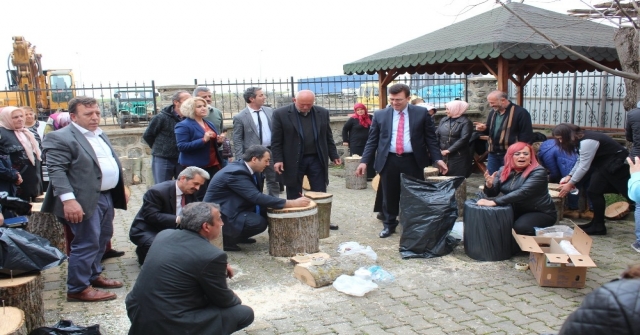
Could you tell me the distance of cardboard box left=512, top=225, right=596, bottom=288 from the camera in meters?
4.62

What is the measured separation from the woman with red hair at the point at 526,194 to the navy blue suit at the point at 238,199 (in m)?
2.23

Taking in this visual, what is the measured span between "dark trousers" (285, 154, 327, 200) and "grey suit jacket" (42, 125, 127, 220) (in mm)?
2603

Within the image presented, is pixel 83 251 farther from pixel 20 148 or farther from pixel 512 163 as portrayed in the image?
pixel 512 163

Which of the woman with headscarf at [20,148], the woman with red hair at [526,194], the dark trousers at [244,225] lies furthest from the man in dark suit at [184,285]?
the woman with headscarf at [20,148]

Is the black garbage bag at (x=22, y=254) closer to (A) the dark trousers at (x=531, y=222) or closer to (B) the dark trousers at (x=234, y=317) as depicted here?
(B) the dark trousers at (x=234, y=317)

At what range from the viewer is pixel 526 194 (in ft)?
17.8

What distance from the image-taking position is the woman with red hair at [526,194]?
5441 mm

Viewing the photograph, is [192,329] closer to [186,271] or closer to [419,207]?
[186,271]

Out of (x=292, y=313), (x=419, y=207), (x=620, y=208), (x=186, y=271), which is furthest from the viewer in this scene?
(x=620, y=208)

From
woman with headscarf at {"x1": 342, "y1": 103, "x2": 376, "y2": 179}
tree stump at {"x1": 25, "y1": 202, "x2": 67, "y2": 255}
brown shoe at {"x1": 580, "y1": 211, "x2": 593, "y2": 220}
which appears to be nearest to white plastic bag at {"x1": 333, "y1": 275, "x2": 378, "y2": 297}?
tree stump at {"x1": 25, "y1": 202, "x2": 67, "y2": 255}

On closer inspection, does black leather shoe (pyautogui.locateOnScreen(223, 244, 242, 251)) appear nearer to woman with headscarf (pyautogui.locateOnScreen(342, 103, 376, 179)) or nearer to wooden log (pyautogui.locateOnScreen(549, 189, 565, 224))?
wooden log (pyautogui.locateOnScreen(549, 189, 565, 224))

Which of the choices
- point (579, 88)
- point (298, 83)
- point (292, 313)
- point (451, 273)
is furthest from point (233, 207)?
point (579, 88)

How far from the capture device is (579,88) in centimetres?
1354

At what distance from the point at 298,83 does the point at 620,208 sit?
23.6ft
